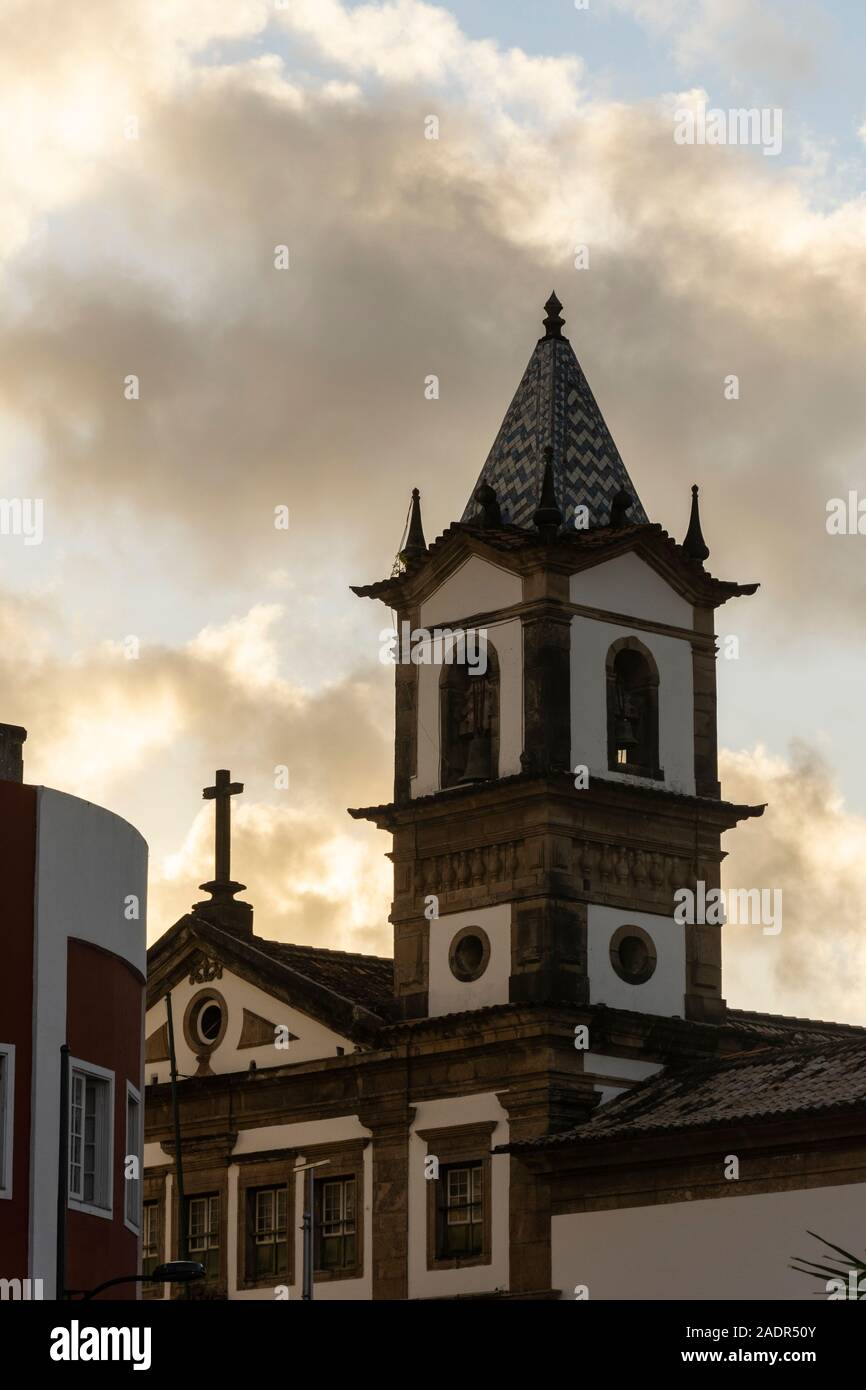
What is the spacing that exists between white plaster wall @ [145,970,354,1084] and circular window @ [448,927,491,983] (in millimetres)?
2761

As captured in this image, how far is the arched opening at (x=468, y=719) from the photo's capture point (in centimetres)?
5253

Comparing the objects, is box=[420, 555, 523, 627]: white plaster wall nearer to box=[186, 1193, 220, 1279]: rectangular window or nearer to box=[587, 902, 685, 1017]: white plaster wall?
box=[587, 902, 685, 1017]: white plaster wall

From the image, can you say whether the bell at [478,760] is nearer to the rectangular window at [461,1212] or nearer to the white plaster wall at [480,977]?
the white plaster wall at [480,977]

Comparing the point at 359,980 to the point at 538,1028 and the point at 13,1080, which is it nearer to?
the point at 538,1028

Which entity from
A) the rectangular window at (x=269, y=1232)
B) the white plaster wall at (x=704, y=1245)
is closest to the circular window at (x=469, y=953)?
the white plaster wall at (x=704, y=1245)

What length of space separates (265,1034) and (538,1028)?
735 centimetres

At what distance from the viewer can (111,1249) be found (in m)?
30.7

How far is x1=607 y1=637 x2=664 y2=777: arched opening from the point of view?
2064 inches

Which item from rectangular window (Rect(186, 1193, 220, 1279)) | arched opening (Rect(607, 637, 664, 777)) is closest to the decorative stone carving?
rectangular window (Rect(186, 1193, 220, 1279))

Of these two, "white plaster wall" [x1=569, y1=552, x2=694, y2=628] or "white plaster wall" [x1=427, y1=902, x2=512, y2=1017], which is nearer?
"white plaster wall" [x1=427, y1=902, x2=512, y2=1017]

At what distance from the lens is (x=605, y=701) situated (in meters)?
52.3

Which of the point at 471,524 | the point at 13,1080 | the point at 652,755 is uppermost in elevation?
the point at 471,524
